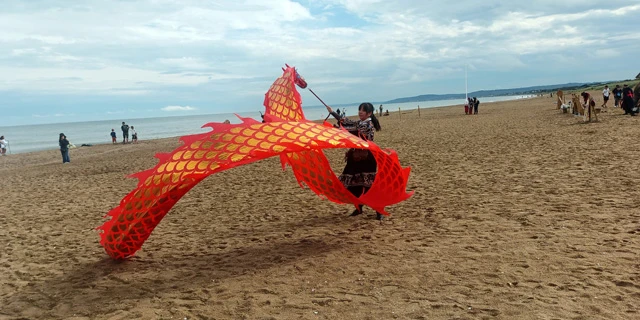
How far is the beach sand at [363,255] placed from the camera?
13.3ft

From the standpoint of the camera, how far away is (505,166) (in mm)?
10578

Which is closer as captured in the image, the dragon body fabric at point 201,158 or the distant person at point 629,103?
the dragon body fabric at point 201,158

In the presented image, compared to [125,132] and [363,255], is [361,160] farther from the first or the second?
[125,132]

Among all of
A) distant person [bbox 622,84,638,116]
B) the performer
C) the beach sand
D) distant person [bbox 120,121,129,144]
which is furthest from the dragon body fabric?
distant person [bbox 120,121,129,144]

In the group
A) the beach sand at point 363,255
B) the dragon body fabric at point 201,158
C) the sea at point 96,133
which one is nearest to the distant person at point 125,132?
the sea at point 96,133

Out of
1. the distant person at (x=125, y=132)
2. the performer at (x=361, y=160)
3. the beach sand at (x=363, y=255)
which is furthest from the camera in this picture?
the distant person at (x=125, y=132)

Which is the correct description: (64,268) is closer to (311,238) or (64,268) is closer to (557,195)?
(311,238)

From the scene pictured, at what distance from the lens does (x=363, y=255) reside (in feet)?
17.6

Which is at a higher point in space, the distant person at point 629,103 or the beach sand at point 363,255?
the distant person at point 629,103

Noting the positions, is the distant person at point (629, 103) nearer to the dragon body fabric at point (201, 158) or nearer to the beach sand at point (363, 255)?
the beach sand at point (363, 255)

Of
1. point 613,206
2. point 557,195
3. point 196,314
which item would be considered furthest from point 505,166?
point 196,314

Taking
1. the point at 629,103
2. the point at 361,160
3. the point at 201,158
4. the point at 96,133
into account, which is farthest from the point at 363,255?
the point at 96,133

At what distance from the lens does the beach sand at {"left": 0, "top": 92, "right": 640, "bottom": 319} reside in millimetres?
4062

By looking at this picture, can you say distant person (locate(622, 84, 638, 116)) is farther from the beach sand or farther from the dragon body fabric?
the dragon body fabric
